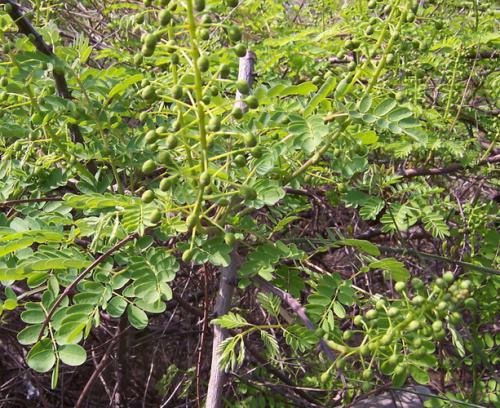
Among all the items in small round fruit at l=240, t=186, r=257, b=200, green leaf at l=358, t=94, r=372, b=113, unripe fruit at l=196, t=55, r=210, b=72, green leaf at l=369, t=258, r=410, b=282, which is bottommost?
green leaf at l=369, t=258, r=410, b=282

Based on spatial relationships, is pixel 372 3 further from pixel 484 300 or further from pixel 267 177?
pixel 484 300

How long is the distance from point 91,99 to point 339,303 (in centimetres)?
106

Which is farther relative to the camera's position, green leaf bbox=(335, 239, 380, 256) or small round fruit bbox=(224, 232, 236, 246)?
green leaf bbox=(335, 239, 380, 256)

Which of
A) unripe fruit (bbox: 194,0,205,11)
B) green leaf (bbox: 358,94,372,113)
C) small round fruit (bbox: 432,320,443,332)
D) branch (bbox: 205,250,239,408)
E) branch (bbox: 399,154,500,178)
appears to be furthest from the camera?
branch (bbox: 399,154,500,178)

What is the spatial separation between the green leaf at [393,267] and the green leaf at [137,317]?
68 centimetres

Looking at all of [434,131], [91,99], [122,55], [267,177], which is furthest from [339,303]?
[122,55]

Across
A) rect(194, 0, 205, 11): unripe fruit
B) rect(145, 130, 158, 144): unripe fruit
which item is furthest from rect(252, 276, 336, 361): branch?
rect(194, 0, 205, 11): unripe fruit

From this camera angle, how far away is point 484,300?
2.86 metres

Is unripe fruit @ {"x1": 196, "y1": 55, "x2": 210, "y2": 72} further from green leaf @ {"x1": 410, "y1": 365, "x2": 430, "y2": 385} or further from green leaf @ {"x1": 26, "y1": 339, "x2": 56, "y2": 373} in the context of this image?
green leaf @ {"x1": 410, "y1": 365, "x2": 430, "y2": 385}

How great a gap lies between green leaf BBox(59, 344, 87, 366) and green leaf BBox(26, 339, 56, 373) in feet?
0.09

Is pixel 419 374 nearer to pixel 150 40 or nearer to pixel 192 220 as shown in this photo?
pixel 192 220

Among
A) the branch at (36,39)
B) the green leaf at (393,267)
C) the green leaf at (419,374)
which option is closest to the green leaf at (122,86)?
the branch at (36,39)

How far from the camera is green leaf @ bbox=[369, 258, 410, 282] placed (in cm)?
179

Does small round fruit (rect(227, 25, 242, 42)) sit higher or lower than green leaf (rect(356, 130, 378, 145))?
higher
